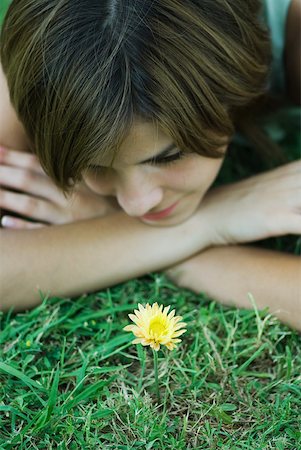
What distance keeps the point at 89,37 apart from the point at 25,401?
726mm

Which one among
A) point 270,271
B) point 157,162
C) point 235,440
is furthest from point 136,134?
point 235,440

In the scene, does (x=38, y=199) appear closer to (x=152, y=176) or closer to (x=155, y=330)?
(x=152, y=176)

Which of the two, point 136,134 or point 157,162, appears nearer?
point 136,134

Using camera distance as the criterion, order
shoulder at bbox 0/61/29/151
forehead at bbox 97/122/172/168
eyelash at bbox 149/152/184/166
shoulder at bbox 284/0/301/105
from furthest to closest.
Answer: shoulder at bbox 284/0/301/105 < shoulder at bbox 0/61/29/151 < eyelash at bbox 149/152/184/166 < forehead at bbox 97/122/172/168

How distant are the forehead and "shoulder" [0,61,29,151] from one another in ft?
1.42

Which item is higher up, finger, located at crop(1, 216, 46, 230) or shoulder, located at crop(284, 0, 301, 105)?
shoulder, located at crop(284, 0, 301, 105)

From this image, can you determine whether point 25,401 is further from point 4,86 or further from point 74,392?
point 4,86

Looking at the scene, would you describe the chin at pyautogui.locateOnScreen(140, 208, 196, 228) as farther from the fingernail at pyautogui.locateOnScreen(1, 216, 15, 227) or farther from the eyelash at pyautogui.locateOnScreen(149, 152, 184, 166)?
the fingernail at pyautogui.locateOnScreen(1, 216, 15, 227)

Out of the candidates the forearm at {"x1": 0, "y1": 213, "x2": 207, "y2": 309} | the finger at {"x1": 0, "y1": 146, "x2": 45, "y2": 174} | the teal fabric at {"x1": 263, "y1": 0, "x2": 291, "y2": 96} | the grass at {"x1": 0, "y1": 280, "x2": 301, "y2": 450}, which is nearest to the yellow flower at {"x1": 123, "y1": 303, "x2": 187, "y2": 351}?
the grass at {"x1": 0, "y1": 280, "x2": 301, "y2": 450}

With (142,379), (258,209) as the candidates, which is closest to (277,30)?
(258,209)

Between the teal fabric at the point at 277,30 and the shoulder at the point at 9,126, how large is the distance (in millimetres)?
715

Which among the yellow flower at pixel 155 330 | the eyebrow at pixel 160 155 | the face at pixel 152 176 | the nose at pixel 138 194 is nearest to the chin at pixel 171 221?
the face at pixel 152 176

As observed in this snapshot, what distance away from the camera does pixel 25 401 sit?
1596 millimetres

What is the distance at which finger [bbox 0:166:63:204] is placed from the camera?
207 cm
